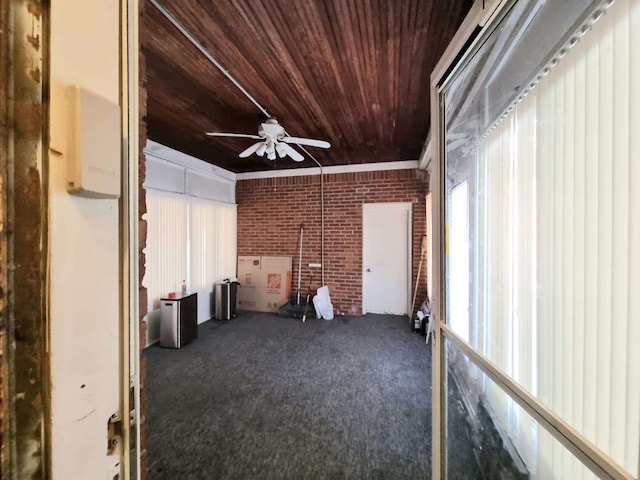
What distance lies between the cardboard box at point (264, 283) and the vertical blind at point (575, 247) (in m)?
4.05

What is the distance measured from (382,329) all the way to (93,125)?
432 cm

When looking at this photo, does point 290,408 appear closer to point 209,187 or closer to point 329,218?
point 329,218

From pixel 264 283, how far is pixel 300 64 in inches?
157

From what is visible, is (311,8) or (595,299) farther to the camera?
(311,8)

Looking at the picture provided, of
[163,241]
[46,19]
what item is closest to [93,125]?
[46,19]

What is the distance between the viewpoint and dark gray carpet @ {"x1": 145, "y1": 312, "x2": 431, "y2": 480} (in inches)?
69.5

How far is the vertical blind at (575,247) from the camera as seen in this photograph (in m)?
0.79

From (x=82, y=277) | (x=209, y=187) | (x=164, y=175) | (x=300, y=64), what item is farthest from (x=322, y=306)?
(x=82, y=277)

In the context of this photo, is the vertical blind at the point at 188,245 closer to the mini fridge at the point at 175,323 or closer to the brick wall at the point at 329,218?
the mini fridge at the point at 175,323

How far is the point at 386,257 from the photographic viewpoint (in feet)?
16.2

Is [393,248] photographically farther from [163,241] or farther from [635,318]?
[635,318]

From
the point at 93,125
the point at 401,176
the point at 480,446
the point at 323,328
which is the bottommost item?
the point at 323,328

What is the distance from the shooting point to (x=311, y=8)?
1.62 metres

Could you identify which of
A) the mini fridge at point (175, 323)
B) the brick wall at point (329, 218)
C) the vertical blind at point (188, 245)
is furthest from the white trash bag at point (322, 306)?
the mini fridge at point (175, 323)
